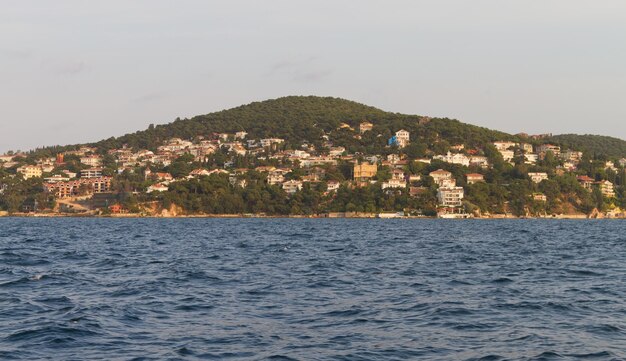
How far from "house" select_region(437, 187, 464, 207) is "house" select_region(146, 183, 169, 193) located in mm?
58742

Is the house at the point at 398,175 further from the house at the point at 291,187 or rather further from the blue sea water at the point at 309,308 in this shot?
the blue sea water at the point at 309,308

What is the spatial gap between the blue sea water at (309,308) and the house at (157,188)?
134 metres

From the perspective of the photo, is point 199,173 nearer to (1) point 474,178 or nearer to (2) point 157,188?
(2) point 157,188

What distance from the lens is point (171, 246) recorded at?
51375mm

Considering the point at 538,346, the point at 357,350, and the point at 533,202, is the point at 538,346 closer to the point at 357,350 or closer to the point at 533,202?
the point at 357,350

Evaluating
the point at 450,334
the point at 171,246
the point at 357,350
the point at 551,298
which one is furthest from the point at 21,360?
the point at 171,246

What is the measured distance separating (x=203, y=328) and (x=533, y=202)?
153m

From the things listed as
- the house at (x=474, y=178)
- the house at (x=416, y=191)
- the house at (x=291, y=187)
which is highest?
the house at (x=474, y=178)

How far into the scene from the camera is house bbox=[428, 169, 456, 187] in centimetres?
17712

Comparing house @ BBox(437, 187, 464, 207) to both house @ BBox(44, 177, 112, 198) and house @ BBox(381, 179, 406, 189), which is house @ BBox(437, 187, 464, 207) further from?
house @ BBox(44, 177, 112, 198)

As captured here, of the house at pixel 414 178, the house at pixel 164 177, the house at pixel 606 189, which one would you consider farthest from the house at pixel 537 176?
the house at pixel 164 177

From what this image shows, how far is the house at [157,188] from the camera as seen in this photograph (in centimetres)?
17196

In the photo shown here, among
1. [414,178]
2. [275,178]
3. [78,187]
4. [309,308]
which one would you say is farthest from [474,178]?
[309,308]

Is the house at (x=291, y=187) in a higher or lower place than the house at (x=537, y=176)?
lower
